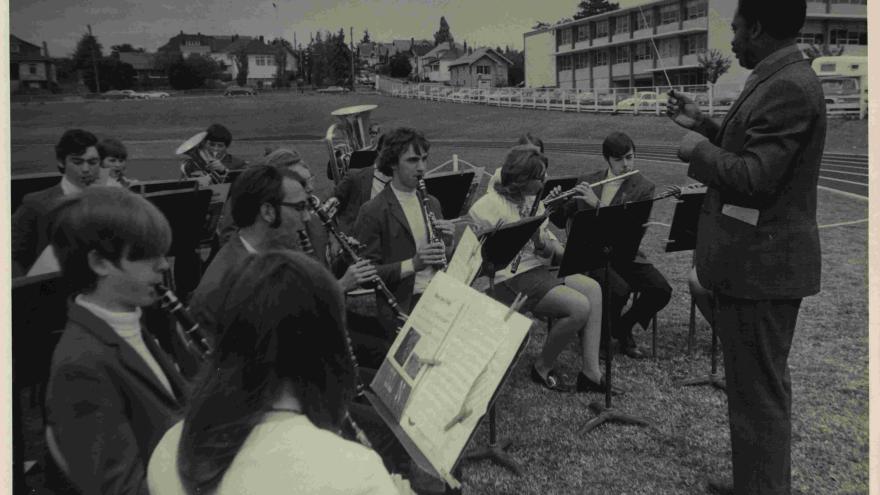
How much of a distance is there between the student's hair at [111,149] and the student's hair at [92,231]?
1836 mm

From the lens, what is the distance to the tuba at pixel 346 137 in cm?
657

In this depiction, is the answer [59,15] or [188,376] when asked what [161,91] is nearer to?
[59,15]

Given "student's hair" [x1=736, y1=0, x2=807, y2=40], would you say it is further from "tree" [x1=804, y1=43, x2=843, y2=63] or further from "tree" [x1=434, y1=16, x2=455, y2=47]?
"tree" [x1=804, y1=43, x2=843, y2=63]

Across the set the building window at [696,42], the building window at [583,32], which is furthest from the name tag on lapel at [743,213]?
the building window at [696,42]

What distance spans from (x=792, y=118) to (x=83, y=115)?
9.20 feet

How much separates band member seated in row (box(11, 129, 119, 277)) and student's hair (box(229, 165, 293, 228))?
61 centimetres

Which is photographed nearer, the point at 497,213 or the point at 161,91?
the point at 161,91

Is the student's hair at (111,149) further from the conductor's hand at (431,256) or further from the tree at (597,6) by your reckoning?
the tree at (597,6)

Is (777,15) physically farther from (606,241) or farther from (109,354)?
(109,354)

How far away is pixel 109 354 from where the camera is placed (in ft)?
5.24

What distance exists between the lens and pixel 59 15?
89.0 inches

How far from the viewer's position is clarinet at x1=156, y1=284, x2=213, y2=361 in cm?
184

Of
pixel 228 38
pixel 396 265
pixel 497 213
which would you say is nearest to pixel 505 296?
pixel 497 213

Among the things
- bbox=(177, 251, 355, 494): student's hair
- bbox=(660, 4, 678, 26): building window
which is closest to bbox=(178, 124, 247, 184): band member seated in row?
bbox=(177, 251, 355, 494): student's hair
